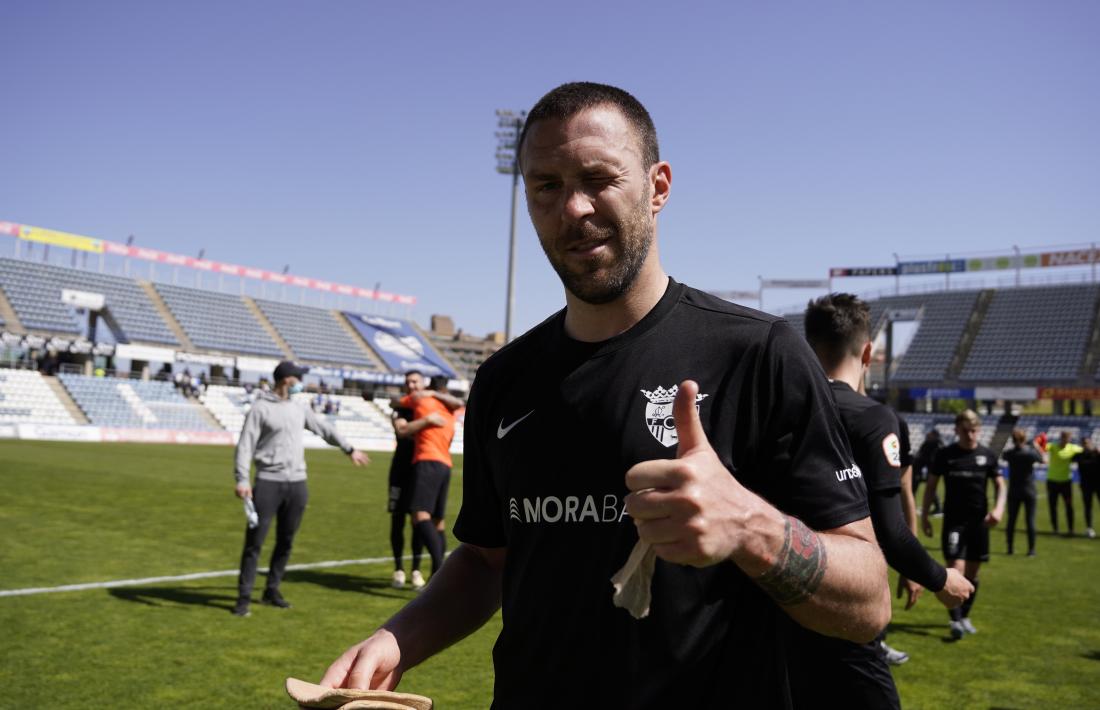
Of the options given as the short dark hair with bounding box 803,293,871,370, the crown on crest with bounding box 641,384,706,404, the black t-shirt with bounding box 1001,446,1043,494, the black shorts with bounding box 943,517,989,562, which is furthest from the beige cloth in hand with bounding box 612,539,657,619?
the black t-shirt with bounding box 1001,446,1043,494

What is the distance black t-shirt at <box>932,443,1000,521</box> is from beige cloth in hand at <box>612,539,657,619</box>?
27.4 feet

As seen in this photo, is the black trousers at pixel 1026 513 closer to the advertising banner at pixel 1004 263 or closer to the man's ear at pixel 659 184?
the man's ear at pixel 659 184

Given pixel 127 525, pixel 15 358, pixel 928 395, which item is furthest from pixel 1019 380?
pixel 15 358

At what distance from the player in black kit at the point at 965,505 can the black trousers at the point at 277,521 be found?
21.4ft

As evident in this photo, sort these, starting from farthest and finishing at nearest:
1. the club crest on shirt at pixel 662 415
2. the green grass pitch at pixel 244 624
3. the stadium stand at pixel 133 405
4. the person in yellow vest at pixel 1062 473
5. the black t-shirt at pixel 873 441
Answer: the stadium stand at pixel 133 405 < the person in yellow vest at pixel 1062 473 < the green grass pitch at pixel 244 624 < the black t-shirt at pixel 873 441 < the club crest on shirt at pixel 662 415

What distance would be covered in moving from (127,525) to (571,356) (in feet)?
44.7

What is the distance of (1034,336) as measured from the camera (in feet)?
188

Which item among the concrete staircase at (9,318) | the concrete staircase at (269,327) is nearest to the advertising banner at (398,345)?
the concrete staircase at (269,327)

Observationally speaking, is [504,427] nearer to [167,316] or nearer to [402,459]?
[402,459]

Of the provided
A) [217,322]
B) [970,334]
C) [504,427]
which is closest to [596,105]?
[504,427]

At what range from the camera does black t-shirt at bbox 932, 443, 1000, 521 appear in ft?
29.3

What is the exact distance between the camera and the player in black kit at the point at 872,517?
3.52 m

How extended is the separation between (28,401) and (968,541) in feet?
135

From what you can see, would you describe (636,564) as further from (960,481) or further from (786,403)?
(960,481)
